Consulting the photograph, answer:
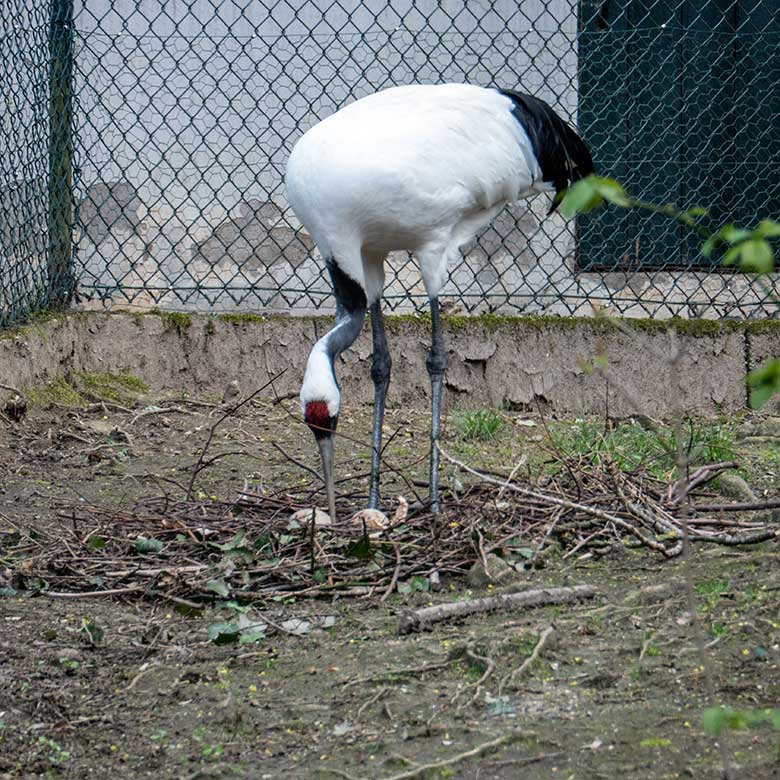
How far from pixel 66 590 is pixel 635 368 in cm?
345

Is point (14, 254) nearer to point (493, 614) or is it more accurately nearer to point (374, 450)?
point (374, 450)

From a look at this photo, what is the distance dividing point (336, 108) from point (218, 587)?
3.46 metres

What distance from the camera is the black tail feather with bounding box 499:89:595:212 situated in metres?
5.15

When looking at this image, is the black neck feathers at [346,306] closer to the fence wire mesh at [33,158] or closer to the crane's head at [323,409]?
the crane's head at [323,409]

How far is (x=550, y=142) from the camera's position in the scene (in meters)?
5.20

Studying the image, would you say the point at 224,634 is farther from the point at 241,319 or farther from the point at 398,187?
the point at 241,319

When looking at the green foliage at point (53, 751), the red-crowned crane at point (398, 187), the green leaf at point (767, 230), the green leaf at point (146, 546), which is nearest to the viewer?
the green leaf at point (767, 230)

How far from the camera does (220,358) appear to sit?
6.64m

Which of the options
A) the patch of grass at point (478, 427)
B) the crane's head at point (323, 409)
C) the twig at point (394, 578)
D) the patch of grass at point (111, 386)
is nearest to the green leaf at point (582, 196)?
the twig at point (394, 578)

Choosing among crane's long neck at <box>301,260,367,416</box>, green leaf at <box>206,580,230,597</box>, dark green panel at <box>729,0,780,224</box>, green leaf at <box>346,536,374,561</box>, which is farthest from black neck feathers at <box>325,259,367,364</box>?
dark green panel at <box>729,0,780,224</box>

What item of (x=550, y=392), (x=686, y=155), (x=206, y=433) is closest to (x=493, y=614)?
(x=206, y=433)

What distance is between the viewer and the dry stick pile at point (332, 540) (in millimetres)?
3742

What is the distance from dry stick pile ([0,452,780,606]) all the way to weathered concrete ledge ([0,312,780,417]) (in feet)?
6.76

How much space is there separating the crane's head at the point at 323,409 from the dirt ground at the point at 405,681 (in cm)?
70
